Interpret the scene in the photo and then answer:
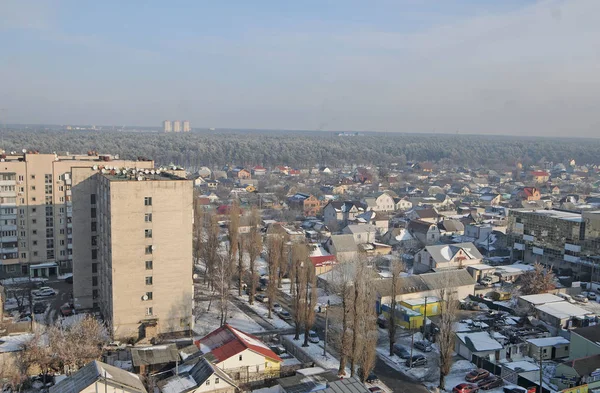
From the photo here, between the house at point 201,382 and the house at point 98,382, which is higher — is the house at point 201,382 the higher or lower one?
the lower one

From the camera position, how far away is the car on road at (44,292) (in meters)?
22.1

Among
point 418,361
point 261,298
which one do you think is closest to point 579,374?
point 418,361

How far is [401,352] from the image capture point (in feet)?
54.1

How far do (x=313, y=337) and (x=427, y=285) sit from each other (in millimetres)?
6096

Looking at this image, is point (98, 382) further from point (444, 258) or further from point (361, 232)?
point (361, 232)

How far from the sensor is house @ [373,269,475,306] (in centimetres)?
2039

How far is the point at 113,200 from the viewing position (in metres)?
16.6

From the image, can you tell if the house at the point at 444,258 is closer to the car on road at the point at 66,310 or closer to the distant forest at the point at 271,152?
the car on road at the point at 66,310

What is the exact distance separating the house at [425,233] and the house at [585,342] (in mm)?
16610

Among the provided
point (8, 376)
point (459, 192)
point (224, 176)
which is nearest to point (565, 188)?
point (459, 192)

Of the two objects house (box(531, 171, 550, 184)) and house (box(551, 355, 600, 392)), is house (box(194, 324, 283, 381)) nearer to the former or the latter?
house (box(551, 355, 600, 392))

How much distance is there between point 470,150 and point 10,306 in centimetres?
11816

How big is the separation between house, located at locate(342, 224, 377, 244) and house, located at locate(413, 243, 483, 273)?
6.00 metres

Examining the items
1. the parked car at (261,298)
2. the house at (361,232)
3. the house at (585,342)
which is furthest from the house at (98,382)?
the house at (361,232)
